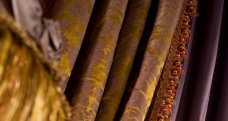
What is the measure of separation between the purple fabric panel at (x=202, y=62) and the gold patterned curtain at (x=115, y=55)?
15cm

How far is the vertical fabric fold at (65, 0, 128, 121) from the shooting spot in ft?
2.91

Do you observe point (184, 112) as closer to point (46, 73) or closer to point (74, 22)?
point (74, 22)

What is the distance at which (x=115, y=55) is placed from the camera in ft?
3.39

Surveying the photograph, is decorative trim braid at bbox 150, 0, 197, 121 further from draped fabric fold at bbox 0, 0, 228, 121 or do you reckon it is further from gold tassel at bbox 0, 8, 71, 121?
gold tassel at bbox 0, 8, 71, 121

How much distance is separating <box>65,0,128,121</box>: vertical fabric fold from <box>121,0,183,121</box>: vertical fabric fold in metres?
0.08

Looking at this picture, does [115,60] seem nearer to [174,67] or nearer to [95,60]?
[95,60]

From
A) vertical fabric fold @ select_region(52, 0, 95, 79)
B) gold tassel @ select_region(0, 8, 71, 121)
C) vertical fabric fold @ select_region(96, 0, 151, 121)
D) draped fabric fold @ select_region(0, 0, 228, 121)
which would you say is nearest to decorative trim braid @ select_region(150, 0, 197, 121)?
draped fabric fold @ select_region(0, 0, 228, 121)

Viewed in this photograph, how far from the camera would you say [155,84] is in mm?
1005

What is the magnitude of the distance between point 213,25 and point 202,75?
0.57 feet

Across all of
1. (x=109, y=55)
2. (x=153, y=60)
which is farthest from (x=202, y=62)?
(x=109, y=55)

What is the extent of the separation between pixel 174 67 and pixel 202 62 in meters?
0.15

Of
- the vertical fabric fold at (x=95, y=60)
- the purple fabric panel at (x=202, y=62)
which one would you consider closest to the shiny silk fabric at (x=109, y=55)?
the vertical fabric fold at (x=95, y=60)

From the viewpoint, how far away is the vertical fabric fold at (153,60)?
95cm

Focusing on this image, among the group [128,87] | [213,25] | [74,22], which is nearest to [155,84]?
[128,87]
